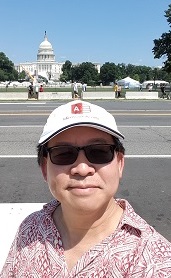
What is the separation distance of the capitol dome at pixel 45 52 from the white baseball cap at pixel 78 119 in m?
170

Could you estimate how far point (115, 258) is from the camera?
4.60 ft

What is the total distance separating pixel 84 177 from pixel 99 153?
0.12 metres

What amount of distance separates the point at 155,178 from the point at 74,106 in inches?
204

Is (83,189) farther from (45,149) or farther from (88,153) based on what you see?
(45,149)

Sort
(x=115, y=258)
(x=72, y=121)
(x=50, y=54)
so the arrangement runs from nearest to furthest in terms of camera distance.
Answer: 1. (x=115, y=258)
2. (x=72, y=121)
3. (x=50, y=54)

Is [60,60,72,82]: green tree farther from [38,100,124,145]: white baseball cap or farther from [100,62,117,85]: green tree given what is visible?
[38,100,124,145]: white baseball cap

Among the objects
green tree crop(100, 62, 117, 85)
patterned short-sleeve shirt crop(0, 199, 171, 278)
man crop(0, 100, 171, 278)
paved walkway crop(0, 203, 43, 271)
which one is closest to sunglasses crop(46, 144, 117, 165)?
man crop(0, 100, 171, 278)

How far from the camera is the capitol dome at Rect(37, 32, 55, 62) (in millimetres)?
166625

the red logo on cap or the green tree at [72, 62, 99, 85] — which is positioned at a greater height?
the green tree at [72, 62, 99, 85]

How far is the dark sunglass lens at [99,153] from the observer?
1553mm

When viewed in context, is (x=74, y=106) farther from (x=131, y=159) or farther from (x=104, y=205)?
(x=131, y=159)

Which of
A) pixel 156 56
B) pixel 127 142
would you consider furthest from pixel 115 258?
pixel 156 56

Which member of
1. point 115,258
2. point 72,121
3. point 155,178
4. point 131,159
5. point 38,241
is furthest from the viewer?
point 131,159

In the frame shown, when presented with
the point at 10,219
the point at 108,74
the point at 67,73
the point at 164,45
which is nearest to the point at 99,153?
the point at 10,219
